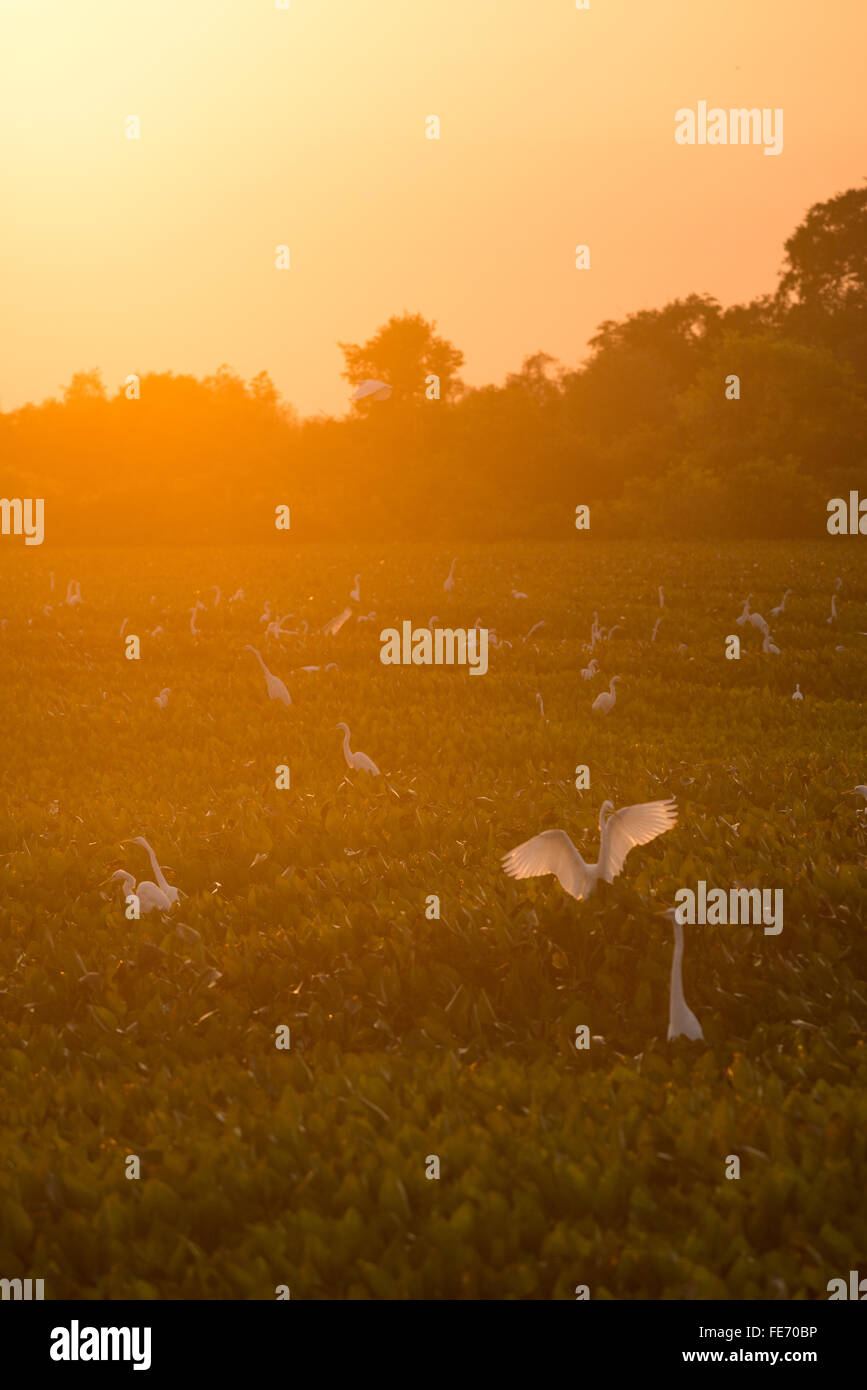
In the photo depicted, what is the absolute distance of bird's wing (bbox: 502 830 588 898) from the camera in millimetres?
6984

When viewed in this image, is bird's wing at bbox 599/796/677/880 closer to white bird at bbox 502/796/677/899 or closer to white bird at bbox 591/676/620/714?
white bird at bbox 502/796/677/899

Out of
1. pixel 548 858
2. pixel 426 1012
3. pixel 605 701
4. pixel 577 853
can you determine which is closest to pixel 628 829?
pixel 577 853

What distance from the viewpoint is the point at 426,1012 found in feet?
23.8

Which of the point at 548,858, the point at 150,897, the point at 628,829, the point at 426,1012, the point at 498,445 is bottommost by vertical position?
the point at 426,1012

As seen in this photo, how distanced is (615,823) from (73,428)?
61761mm

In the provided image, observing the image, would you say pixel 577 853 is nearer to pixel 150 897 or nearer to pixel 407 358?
pixel 150 897

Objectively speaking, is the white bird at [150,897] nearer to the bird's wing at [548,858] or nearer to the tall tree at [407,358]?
the bird's wing at [548,858]

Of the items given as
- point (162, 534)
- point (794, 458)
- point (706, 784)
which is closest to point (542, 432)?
point (794, 458)

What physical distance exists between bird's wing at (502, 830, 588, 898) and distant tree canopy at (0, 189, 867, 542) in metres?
43.8

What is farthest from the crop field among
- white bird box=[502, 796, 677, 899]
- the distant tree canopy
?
the distant tree canopy

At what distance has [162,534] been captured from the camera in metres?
55.3

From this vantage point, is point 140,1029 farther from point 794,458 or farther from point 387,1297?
point 794,458

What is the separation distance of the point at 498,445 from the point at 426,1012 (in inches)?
2065

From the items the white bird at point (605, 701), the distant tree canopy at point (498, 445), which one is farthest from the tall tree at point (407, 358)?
the white bird at point (605, 701)
